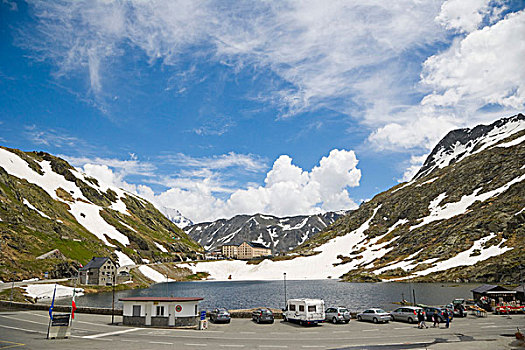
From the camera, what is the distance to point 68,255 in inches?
5743

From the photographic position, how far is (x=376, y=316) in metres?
48.7

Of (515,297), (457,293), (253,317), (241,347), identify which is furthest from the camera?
(457,293)

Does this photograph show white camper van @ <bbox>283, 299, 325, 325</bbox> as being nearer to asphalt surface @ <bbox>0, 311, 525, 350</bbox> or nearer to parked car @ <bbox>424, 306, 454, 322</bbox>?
asphalt surface @ <bbox>0, 311, 525, 350</bbox>

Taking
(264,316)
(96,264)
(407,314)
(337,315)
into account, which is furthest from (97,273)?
(407,314)

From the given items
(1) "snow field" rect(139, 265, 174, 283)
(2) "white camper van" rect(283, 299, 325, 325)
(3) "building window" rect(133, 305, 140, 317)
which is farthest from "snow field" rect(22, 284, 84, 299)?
(2) "white camper van" rect(283, 299, 325, 325)

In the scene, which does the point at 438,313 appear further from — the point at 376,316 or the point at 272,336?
the point at 272,336

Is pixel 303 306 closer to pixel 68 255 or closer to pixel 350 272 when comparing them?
pixel 68 255

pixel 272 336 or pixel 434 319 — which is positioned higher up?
pixel 434 319

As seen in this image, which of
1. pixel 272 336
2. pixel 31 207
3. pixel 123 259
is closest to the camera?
Answer: pixel 272 336

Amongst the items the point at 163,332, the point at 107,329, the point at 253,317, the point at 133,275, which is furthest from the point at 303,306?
the point at 133,275

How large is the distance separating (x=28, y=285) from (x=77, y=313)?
50112 millimetres

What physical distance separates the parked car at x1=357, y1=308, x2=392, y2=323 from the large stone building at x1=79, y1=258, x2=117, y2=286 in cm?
10429

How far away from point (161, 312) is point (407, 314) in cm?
3360

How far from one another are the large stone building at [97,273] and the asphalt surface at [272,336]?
8373 cm
